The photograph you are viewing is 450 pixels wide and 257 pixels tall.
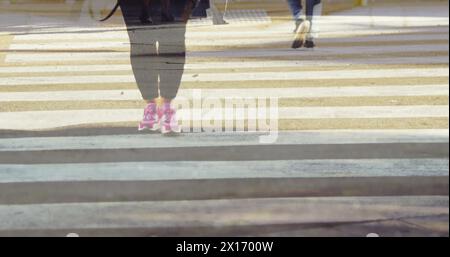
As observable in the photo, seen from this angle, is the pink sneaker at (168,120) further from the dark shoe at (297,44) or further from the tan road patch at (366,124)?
the dark shoe at (297,44)

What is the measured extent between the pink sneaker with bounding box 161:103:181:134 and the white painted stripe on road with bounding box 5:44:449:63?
486 centimetres

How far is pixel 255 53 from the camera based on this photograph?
12.4 meters

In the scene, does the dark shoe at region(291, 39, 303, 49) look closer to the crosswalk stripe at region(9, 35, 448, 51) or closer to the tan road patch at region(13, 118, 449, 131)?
the crosswalk stripe at region(9, 35, 448, 51)

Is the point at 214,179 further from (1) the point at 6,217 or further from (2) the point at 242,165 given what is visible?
(1) the point at 6,217

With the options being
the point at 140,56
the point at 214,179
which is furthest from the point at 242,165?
the point at 140,56

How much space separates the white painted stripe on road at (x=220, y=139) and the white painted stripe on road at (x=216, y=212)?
148 centimetres

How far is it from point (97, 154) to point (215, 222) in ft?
5.97

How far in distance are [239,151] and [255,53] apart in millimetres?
5756

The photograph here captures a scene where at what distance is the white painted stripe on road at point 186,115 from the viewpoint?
7.92 m

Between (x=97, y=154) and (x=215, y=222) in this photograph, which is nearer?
(x=215, y=222)

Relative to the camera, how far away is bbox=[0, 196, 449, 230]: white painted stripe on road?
5098 millimetres

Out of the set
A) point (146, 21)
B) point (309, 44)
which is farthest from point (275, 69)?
point (146, 21)

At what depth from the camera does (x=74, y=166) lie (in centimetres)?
639

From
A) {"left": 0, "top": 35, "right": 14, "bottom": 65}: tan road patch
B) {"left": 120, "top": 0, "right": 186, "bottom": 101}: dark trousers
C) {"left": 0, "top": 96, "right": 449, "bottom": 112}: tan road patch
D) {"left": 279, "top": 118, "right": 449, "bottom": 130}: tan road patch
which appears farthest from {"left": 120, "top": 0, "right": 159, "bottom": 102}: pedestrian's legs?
{"left": 0, "top": 35, "right": 14, "bottom": 65}: tan road patch
